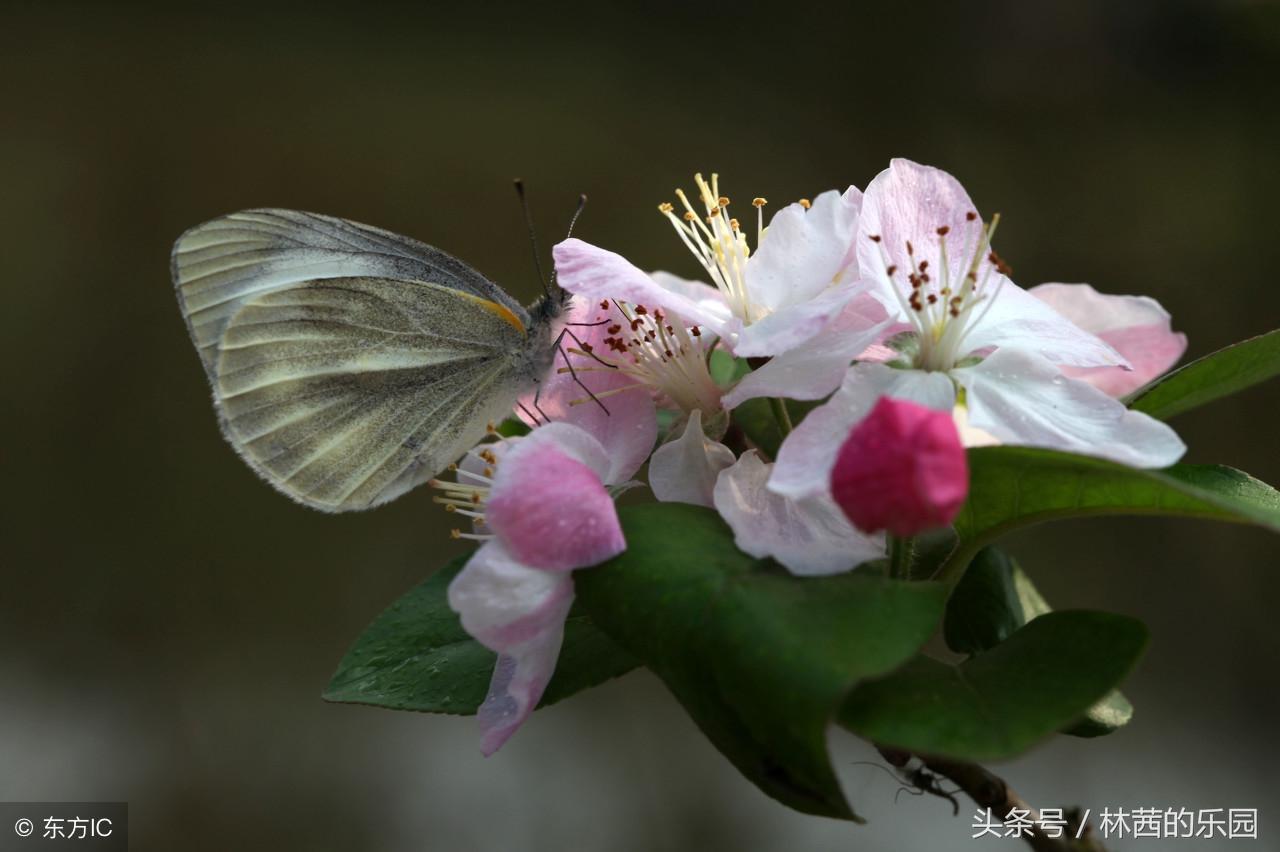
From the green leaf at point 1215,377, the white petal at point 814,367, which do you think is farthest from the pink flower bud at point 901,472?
the green leaf at point 1215,377

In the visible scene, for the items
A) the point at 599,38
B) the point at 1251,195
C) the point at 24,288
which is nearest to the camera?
the point at 24,288

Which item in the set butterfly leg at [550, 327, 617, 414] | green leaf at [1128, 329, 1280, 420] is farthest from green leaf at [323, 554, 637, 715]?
green leaf at [1128, 329, 1280, 420]

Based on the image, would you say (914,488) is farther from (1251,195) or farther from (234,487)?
(1251,195)

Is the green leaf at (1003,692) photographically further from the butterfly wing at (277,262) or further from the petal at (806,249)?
the butterfly wing at (277,262)

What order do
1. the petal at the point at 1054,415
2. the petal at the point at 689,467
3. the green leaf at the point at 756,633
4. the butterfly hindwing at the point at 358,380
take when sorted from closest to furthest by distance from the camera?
1. the green leaf at the point at 756,633
2. the petal at the point at 1054,415
3. the petal at the point at 689,467
4. the butterfly hindwing at the point at 358,380

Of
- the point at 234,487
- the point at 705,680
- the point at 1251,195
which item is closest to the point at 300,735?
the point at 234,487

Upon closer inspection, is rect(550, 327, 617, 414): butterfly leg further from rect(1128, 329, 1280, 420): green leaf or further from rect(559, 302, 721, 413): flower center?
rect(1128, 329, 1280, 420): green leaf
